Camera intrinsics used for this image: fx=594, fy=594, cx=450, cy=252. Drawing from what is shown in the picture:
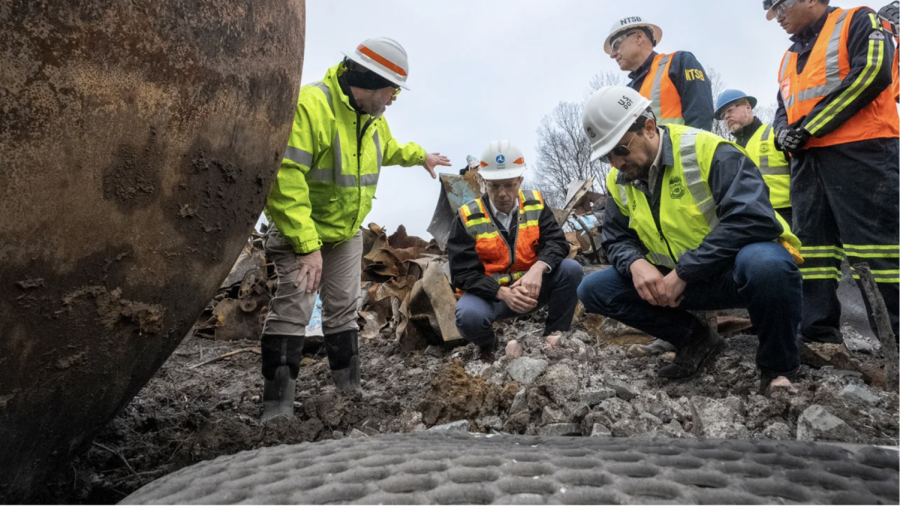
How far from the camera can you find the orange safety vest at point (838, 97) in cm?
318

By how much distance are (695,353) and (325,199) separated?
6.93 ft

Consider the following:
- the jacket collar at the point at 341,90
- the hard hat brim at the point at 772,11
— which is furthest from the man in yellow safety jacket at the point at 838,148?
the jacket collar at the point at 341,90

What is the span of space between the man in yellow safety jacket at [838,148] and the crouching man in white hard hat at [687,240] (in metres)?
0.71

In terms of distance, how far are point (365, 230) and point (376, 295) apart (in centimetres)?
139

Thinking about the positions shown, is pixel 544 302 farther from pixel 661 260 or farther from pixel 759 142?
pixel 759 142

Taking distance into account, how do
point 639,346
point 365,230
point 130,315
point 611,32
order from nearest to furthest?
point 130,315 → point 639,346 → point 611,32 → point 365,230

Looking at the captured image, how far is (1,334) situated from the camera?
4.62 ft

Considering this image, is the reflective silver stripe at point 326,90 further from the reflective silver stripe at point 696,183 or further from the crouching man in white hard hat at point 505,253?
the reflective silver stripe at point 696,183

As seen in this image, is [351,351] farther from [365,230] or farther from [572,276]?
[365,230]

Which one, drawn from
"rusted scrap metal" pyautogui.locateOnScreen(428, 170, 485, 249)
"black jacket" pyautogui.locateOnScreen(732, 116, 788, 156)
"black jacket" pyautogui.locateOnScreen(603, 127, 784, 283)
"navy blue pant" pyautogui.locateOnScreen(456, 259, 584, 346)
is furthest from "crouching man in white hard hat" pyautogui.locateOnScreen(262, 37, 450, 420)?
"black jacket" pyautogui.locateOnScreen(732, 116, 788, 156)

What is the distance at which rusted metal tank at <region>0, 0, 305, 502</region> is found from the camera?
1351mm

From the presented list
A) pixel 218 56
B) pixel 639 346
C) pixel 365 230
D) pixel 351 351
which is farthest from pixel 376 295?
pixel 218 56

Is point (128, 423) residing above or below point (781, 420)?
below

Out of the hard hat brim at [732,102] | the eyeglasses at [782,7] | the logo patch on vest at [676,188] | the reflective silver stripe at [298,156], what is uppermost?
the eyeglasses at [782,7]
